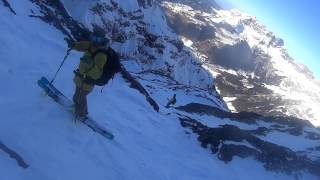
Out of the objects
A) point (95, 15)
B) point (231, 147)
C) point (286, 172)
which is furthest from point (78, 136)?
point (95, 15)

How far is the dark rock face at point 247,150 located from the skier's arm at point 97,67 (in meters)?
12.0

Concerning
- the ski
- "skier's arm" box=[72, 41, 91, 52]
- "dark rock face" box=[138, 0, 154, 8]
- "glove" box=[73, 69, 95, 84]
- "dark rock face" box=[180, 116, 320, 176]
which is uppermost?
"skier's arm" box=[72, 41, 91, 52]

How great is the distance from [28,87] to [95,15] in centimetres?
5513

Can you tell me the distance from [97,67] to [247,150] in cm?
1462

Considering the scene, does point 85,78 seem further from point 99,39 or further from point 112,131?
point 112,131

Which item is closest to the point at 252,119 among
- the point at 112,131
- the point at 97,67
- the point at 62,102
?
the point at 112,131

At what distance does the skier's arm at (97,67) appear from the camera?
37.2 feet

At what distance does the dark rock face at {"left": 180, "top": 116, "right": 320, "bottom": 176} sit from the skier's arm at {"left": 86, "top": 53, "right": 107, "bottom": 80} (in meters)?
12.0

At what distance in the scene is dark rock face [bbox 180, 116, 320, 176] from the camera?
23.0m

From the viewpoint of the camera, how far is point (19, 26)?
2003cm

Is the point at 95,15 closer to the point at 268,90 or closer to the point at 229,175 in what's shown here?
the point at 229,175

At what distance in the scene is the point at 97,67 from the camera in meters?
11.4

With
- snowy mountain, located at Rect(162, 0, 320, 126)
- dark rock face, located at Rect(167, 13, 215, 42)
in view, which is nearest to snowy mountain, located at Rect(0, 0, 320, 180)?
snowy mountain, located at Rect(162, 0, 320, 126)

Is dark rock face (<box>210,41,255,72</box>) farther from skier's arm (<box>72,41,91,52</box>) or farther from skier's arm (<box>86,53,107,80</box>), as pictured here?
skier's arm (<box>86,53,107,80</box>)
